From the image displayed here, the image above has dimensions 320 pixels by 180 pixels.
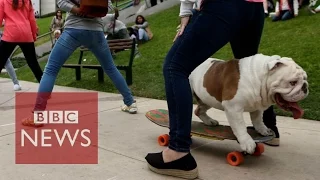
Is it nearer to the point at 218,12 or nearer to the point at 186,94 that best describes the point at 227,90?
the point at 186,94

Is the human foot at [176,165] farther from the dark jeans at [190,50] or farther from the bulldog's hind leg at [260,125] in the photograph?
the bulldog's hind leg at [260,125]

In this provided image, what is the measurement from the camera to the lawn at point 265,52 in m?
6.15

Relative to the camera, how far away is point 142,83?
709 centimetres

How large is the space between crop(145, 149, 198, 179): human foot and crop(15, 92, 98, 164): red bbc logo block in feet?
2.01

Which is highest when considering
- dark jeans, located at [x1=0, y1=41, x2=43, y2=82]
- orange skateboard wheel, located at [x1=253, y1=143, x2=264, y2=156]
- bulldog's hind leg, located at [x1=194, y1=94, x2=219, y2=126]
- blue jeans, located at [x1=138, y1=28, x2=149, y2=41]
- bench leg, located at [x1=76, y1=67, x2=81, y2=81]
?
bulldog's hind leg, located at [x1=194, y1=94, x2=219, y2=126]

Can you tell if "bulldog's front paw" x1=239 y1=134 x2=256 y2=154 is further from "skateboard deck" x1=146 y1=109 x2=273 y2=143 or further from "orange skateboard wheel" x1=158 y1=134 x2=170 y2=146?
"orange skateboard wheel" x1=158 y1=134 x2=170 y2=146

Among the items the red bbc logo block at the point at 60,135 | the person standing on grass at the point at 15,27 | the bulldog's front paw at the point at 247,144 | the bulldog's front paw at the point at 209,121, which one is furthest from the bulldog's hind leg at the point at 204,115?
the person standing on grass at the point at 15,27

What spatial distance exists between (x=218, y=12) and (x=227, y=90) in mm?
583

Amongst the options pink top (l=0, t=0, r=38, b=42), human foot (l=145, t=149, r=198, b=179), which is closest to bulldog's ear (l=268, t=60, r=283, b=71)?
human foot (l=145, t=149, r=198, b=179)

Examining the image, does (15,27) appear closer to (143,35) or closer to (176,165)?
(176,165)

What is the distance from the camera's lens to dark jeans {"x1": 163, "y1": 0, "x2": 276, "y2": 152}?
2.70 meters

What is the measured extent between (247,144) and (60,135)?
6.17 feet

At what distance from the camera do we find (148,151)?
134 inches

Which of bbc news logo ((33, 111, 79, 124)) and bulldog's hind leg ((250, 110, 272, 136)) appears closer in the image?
bulldog's hind leg ((250, 110, 272, 136))
